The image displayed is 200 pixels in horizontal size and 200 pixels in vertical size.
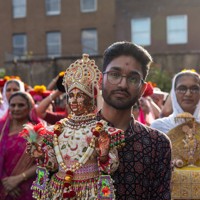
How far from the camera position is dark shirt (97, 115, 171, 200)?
8.33 feet

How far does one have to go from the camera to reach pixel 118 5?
2503cm

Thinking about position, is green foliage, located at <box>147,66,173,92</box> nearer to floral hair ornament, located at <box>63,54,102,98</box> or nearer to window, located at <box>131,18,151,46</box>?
window, located at <box>131,18,151,46</box>

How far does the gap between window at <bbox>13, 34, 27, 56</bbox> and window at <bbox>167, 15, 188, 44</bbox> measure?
8.18 meters

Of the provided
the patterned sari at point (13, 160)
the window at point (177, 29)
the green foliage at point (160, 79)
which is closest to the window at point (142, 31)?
the window at point (177, 29)

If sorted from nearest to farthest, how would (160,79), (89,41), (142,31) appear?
(160,79) → (142,31) → (89,41)

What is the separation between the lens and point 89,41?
25812mm

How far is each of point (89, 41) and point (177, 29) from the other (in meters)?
4.79

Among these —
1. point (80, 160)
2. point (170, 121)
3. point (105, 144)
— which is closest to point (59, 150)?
point (80, 160)

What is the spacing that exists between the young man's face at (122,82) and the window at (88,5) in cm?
2347

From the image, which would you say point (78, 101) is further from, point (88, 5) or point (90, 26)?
point (88, 5)

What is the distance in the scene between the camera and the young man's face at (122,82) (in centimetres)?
253

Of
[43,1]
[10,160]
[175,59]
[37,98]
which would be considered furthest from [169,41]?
[10,160]

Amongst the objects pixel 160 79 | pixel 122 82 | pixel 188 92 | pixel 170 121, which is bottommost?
pixel 160 79

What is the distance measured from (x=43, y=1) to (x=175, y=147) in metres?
23.8
